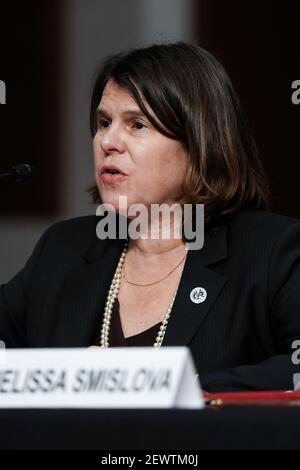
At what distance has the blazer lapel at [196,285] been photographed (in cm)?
231

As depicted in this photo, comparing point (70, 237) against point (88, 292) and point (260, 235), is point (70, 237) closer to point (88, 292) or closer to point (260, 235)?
point (88, 292)

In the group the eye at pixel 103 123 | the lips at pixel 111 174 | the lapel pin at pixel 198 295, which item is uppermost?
the eye at pixel 103 123

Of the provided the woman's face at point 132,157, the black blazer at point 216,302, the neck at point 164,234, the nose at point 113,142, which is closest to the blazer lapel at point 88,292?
the black blazer at point 216,302

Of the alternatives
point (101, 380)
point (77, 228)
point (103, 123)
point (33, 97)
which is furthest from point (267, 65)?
point (101, 380)


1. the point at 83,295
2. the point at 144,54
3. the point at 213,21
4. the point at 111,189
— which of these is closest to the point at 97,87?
the point at 144,54

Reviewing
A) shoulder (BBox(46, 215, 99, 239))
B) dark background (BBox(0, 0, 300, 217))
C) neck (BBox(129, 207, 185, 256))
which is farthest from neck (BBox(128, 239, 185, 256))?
dark background (BBox(0, 0, 300, 217))

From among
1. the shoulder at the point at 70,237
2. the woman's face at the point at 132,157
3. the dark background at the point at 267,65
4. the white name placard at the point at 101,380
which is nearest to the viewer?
the white name placard at the point at 101,380

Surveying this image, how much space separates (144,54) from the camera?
8.31 ft

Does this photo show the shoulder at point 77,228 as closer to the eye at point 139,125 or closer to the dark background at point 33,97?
the eye at point 139,125

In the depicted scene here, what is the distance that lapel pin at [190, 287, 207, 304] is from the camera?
2.34m

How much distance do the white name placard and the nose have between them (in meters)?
1.01

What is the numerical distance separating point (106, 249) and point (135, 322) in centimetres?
28

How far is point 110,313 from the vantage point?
8.12 ft

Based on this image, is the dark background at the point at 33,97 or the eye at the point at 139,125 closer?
the eye at the point at 139,125
